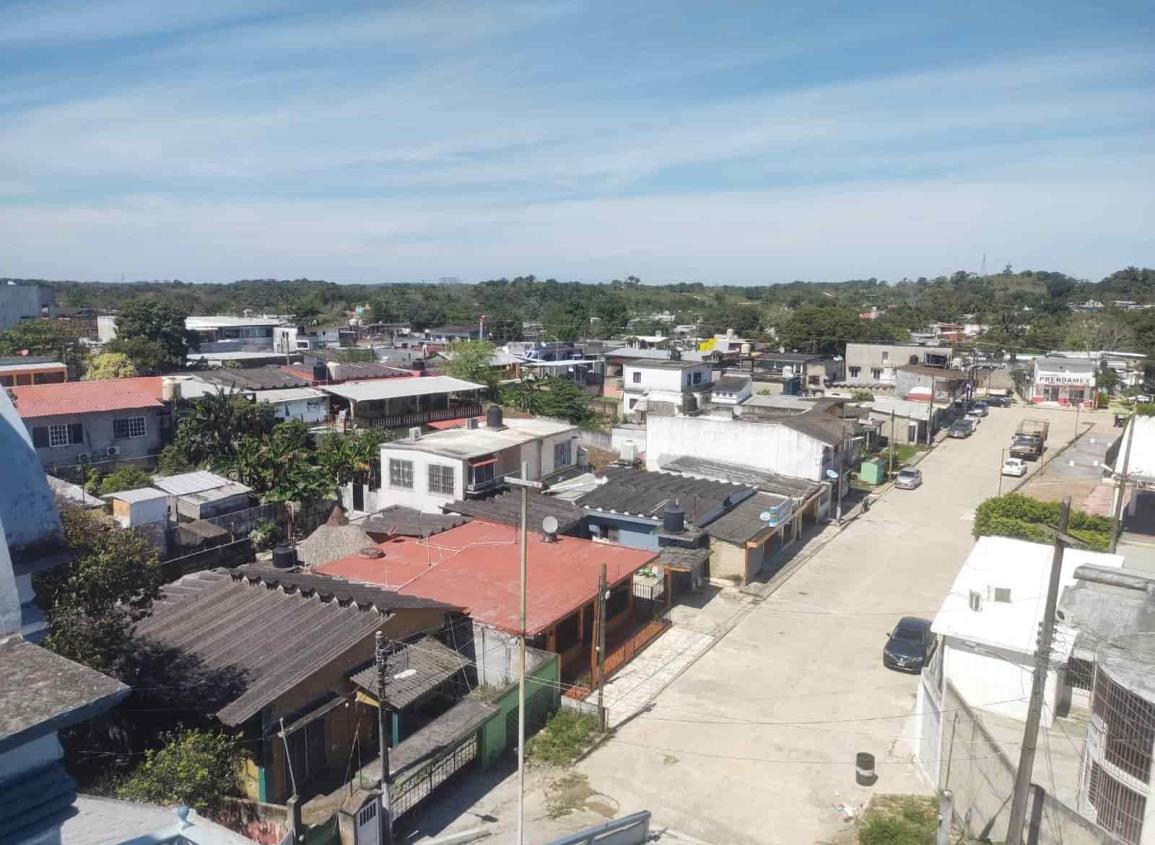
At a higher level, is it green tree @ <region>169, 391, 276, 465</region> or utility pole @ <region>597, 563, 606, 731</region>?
green tree @ <region>169, 391, 276, 465</region>

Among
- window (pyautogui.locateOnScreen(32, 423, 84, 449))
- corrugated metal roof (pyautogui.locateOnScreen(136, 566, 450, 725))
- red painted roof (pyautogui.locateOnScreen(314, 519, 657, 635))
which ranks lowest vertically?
red painted roof (pyautogui.locateOnScreen(314, 519, 657, 635))

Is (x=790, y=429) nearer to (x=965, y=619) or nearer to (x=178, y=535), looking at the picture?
(x=965, y=619)

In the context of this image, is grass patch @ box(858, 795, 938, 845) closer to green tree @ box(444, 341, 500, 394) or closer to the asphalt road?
the asphalt road

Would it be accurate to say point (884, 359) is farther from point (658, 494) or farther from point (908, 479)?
point (658, 494)

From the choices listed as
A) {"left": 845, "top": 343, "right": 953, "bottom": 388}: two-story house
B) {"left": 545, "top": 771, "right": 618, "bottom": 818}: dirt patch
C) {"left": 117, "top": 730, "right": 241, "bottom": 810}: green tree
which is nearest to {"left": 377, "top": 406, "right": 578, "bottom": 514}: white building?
{"left": 545, "top": 771, "right": 618, "bottom": 818}: dirt patch

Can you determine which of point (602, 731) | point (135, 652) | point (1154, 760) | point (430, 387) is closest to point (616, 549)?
point (602, 731)

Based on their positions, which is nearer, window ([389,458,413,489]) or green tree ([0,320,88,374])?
window ([389,458,413,489])
